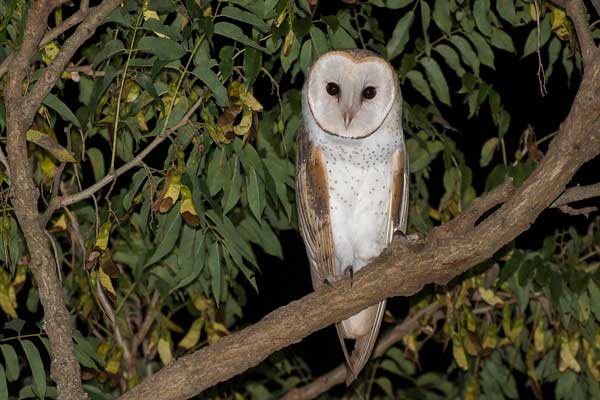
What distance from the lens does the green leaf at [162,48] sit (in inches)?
93.1

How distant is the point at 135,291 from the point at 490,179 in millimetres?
1431

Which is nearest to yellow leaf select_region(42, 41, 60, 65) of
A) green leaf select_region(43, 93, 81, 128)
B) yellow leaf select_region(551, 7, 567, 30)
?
green leaf select_region(43, 93, 81, 128)

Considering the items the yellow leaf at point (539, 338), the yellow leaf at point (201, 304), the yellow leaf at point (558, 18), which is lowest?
the yellow leaf at point (539, 338)

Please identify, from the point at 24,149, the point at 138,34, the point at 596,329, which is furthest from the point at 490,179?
the point at 24,149

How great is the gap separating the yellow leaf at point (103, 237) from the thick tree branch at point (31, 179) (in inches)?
5.4

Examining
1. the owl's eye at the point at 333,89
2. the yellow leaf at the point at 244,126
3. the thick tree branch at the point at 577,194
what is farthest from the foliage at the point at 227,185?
the thick tree branch at the point at 577,194

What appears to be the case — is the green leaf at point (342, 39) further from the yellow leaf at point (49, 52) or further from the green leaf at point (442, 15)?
the yellow leaf at point (49, 52)

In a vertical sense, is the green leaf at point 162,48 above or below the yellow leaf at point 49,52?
below

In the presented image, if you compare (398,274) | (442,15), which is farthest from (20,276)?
(442,15)

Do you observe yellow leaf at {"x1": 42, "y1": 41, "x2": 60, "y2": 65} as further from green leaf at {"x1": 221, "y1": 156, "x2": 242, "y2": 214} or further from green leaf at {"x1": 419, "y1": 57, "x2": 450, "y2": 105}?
green leaf at {"x1": 419, "y1": 57, "x2": 450, "y2": 105}

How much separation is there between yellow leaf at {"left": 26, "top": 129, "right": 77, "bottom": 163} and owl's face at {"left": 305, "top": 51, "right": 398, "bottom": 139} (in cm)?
86

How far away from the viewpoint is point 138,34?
266 centimetres

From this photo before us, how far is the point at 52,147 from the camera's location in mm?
2438

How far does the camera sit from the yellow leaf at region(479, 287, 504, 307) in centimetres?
344
